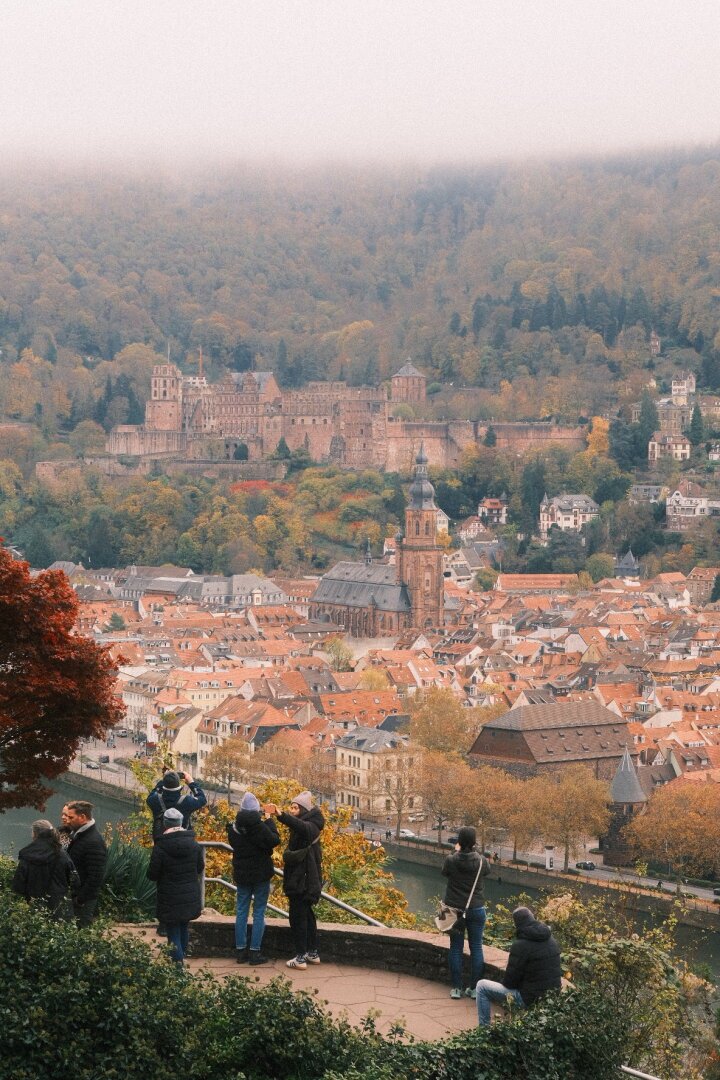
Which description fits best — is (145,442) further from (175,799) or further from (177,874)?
(177,874)

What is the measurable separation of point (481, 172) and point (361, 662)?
85396 mm

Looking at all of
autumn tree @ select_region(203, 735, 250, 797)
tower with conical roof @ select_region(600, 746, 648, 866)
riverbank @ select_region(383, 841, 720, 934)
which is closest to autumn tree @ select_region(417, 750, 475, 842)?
riverbank @ select_region(383, 841, 720, 934)

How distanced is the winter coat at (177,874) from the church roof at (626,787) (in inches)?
977

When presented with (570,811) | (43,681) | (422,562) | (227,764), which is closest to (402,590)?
(422,562)

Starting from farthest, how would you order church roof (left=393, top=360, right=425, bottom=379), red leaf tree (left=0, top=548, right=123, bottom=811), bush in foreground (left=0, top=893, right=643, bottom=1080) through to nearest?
1. church roof (left=393, top=360, right=425, bottom=379)
2. red leaf tree (left=0, top=548, right=123, bottom=811)
3. bush in foreground (left=0, top=893, right=643, bottom=1080)

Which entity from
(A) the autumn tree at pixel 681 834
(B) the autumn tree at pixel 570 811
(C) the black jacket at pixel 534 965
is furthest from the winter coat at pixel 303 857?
(B) the autumn tree at pixel 570 811

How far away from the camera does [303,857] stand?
7922mm

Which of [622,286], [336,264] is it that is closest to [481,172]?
[336,264]

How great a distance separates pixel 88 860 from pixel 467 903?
4.91 ft

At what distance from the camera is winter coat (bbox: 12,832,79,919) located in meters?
7.65

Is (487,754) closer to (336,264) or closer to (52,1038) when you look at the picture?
(52,1038)

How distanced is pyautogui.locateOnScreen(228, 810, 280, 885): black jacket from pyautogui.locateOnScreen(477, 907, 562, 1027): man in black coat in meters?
1.32

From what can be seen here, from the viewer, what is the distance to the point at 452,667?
51.7 metres

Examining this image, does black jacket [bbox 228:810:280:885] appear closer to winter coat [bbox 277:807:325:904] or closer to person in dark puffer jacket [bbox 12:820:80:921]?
winter coat [bbox 277:807:325:904]
